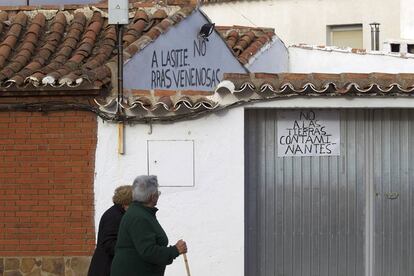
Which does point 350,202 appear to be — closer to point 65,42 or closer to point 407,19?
point 65,42

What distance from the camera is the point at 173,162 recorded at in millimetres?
11070

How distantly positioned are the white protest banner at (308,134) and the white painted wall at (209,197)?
23.1 inches

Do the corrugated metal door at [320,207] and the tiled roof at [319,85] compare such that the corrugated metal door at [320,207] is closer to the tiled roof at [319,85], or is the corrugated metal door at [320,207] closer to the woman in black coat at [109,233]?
the tiled roof at [319,85]

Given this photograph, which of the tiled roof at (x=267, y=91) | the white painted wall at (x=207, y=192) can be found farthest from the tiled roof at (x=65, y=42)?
the white painted wall at (x=207, y=192)

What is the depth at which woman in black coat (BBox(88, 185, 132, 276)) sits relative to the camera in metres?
8.68

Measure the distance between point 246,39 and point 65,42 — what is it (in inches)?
190

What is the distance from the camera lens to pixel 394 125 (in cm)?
1120

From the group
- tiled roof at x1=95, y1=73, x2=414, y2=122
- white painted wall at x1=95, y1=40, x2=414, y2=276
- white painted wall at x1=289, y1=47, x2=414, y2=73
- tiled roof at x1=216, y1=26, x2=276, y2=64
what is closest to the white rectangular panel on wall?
white painted wall at x1=95, y1=40, x2=414, y2=276

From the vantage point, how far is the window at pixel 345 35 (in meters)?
22.1

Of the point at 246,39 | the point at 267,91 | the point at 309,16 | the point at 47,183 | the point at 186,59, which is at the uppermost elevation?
the point at 309,16

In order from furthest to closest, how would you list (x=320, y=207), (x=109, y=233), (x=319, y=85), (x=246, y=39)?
(x=246, y=39)
(x=320, y=207)
(x=319, y=85)
(x=109, y=233)

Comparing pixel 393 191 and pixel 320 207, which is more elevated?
pixel 393 191

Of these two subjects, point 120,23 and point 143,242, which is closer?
point 143,242

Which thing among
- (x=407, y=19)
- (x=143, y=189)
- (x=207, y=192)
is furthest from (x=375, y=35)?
(x=143, y=189)
